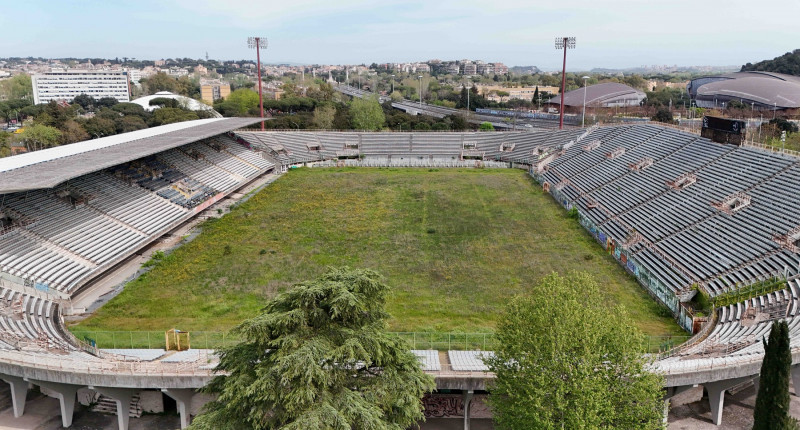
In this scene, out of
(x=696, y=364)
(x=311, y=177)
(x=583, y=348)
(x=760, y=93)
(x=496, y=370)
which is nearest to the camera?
(x=583, y=348)

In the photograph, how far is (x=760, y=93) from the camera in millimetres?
90812

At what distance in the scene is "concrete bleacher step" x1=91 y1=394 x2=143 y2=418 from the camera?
17188 millimetres

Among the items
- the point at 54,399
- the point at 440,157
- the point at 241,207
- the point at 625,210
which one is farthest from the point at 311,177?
the point at 54,399

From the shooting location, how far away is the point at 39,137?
231 feet

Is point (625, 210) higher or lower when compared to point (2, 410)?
higher

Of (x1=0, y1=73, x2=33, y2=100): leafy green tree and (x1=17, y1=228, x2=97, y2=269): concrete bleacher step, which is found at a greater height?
(x1=0, y1=73, x2=33, y2=100): leafy green tree

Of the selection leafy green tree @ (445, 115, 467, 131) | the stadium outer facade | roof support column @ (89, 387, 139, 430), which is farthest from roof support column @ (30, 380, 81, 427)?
leafy green tree @ (445, 115, 467, 131)

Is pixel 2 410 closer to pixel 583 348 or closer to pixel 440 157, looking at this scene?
pixel 583 348

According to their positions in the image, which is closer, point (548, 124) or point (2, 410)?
point (2, 410)

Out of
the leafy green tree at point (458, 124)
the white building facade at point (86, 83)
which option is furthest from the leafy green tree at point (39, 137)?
the white building facade at point (86, 83)

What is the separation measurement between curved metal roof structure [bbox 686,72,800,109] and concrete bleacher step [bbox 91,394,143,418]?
307ft

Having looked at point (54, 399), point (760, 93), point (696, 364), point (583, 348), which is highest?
point (760, 93)

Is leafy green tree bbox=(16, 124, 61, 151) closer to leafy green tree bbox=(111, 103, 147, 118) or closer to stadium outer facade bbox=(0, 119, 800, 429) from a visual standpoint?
leafy green tree bbox=(111, 103, 147, 118)

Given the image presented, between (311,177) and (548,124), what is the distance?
2027 inches
